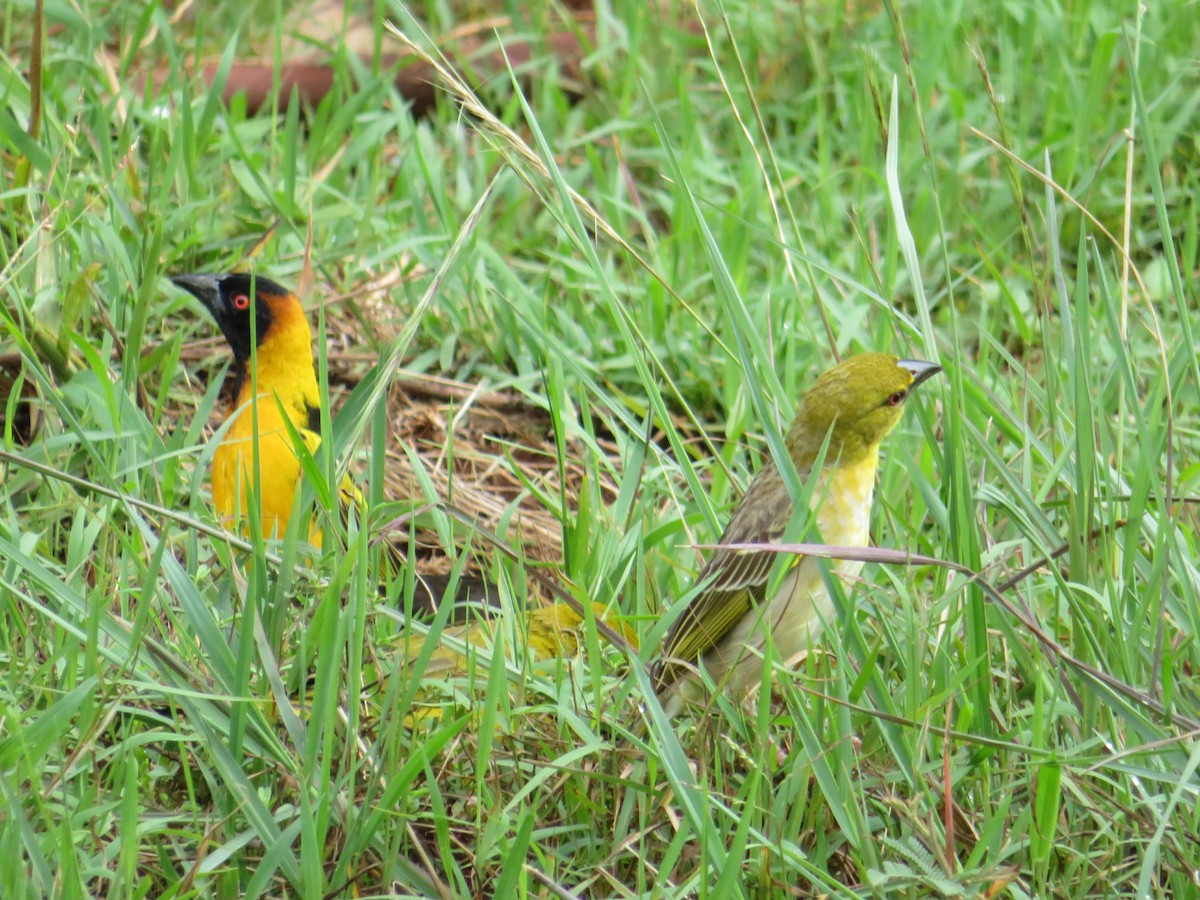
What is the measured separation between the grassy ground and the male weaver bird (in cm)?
11

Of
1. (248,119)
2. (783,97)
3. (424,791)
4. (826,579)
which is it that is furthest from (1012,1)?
(424,791)

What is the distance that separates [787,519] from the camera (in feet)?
11.0

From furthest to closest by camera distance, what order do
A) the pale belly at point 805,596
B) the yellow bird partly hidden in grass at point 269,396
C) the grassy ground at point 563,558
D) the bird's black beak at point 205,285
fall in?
the bird's black beak at point 205,285 < the yellow bird partly hidden in grass at point 269,396 < the pale belly at point 805,596 < the grassy ground at point 563,558

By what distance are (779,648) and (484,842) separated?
1.08 metres

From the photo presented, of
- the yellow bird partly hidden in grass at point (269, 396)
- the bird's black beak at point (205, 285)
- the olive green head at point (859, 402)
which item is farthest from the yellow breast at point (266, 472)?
the olive green head at point (859, 402)

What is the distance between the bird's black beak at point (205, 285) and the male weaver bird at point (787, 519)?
1648 mm

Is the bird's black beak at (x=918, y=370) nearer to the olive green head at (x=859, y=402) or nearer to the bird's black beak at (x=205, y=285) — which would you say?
the olive green head at (x=859, y=402)

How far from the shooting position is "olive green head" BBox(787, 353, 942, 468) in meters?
3.45

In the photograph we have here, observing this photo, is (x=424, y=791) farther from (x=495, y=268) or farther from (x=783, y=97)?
(x=783, y=97)

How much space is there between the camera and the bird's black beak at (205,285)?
433cm

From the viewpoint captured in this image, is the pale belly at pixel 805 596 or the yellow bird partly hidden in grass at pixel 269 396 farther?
the yellow bird partly hidden in grass at pixel 269 396

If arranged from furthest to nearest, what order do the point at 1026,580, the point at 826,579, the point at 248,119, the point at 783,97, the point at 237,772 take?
the point at 783,97 → the point at 248,119 → the point at 1026,580 → the point at 826,579 → the point at 237,772

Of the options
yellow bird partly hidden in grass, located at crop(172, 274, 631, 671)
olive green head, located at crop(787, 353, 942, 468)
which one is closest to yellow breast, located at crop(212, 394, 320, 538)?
yellow bird partly hidden in grass, located at crop(172, 274, 631, 671)

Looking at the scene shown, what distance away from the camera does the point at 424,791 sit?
2629 millimetres
